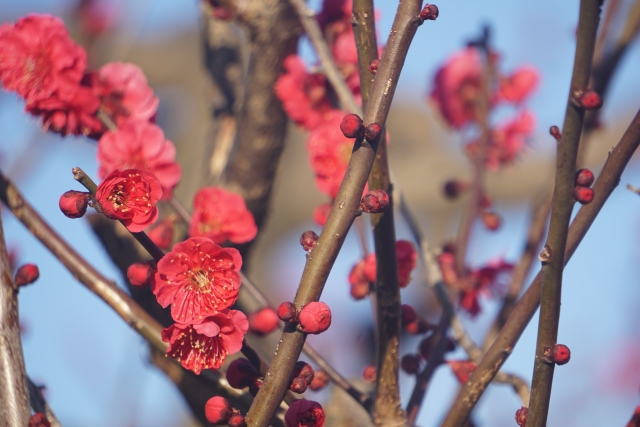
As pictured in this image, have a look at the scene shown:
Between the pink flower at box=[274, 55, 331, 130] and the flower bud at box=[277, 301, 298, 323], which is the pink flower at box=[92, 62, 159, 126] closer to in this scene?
the pink flower at box=[274, 55, 331, 130]

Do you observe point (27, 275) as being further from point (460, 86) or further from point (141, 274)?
point (460, 86)

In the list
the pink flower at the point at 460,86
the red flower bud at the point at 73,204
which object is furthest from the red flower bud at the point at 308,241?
the pink flower at the point at 460,86

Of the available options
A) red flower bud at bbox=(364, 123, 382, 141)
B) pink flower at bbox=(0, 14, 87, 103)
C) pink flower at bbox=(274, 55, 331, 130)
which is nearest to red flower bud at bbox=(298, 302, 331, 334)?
red flower bud at bbox=(364, 123, 382, 141)

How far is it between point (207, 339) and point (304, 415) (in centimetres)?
18

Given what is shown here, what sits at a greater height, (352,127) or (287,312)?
(352,127)

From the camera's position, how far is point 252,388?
97 centimetres

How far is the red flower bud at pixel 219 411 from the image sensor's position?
2.92 feet

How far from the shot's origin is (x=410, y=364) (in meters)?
1.32

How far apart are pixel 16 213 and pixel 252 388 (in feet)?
1.81

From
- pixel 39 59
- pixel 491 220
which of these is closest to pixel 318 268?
pixel 39 59

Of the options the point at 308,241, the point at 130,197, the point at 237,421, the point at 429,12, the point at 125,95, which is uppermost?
the point at 125,95

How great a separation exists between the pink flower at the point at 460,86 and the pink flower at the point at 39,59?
1229mm

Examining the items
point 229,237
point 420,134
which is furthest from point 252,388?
point 420,134

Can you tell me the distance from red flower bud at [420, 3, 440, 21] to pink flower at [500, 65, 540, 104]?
1.35 meters
